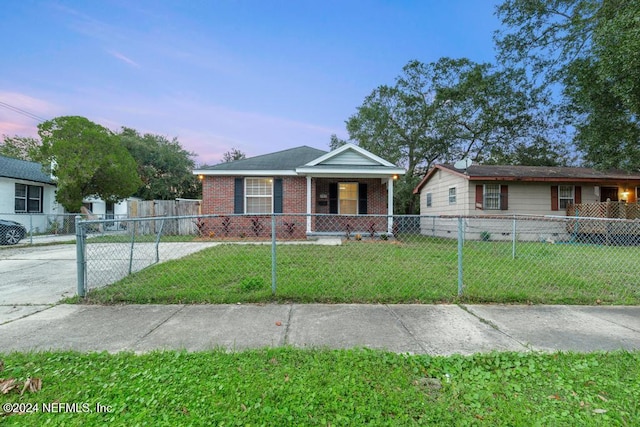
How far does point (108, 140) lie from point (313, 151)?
37.0 feet

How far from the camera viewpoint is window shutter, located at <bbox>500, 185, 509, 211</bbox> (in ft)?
42.9

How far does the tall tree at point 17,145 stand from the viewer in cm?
2675

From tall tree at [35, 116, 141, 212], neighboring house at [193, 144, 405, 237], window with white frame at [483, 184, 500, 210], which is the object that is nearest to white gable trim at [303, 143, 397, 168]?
neighboring house at [193, 144, 405, 237]

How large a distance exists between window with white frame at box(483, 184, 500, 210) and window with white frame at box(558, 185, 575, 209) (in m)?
3.11

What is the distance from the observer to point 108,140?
15391 mm

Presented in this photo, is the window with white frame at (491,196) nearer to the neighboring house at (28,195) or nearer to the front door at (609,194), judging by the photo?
the front door at (609,194)

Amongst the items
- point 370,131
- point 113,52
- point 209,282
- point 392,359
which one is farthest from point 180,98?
point 392,359

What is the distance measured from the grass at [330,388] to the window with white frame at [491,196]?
1183 cm

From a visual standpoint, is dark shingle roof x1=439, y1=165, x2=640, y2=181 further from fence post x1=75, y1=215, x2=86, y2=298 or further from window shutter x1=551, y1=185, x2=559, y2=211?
fence post x1=75, y1=215, x2=86, y2=298

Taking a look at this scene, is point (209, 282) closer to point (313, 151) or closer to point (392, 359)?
point (392, 359)

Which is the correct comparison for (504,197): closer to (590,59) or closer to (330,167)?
(590,59)

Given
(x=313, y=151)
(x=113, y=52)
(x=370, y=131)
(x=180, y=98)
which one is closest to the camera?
(x=113, y=52)

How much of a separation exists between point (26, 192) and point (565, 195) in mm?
28042

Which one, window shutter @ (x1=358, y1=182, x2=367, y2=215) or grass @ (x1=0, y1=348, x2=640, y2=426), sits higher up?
A: window shutter @ (x1=358, y1=182, x2=367, y2=215)
